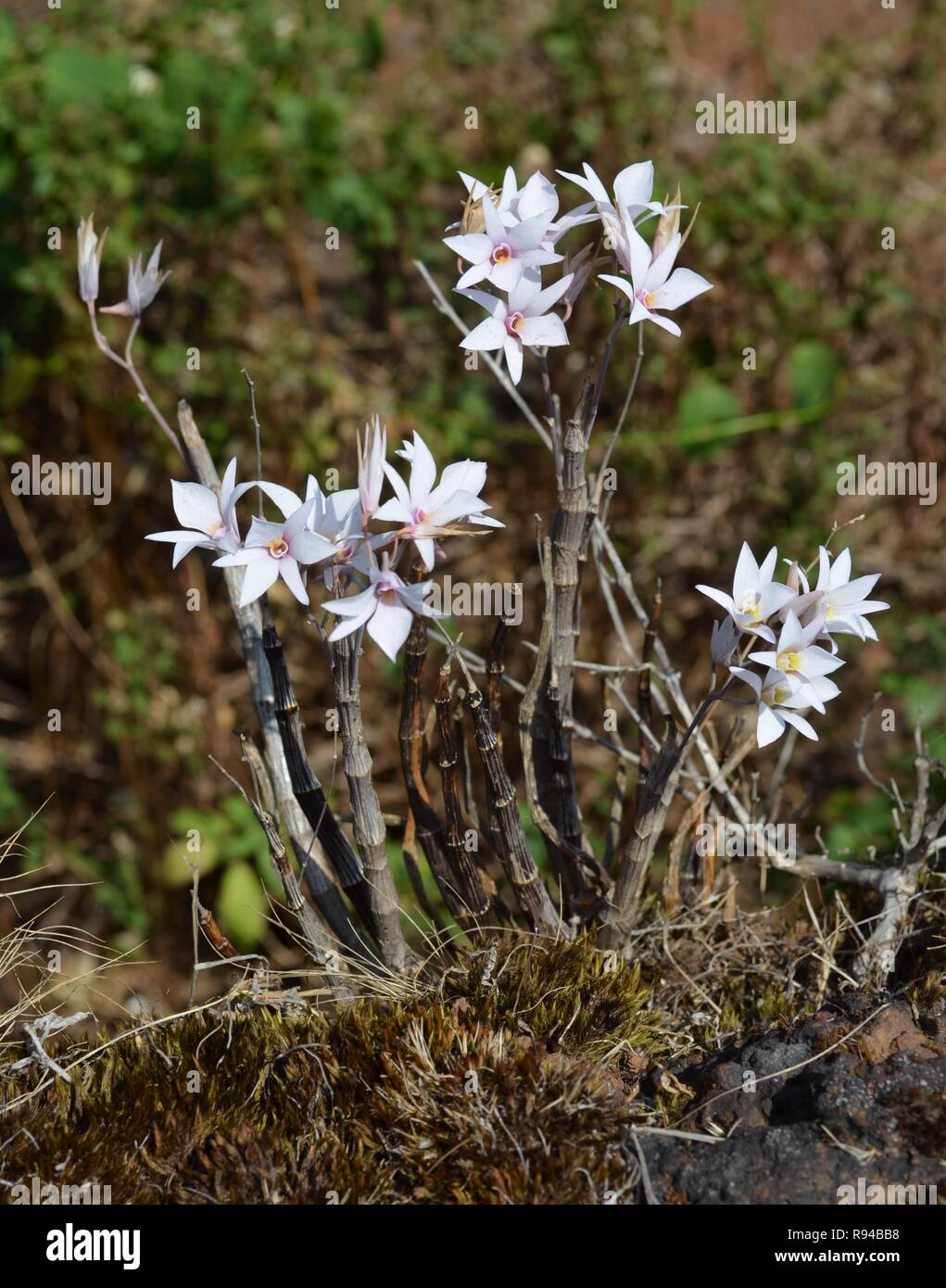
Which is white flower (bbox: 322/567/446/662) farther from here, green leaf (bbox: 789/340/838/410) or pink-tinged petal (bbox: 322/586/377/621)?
green leaf (bbox: 789/340/838/410)

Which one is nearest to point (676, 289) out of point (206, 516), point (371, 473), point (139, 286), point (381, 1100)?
point (371, 473)

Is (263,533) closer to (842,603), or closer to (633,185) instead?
(633,185)

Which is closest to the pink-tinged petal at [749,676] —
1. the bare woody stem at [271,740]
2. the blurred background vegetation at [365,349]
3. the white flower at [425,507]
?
the white flower at [425,507]

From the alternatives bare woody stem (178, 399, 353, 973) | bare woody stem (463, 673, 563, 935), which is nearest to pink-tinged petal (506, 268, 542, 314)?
bare woody stem (463, 673, 563, 935)
